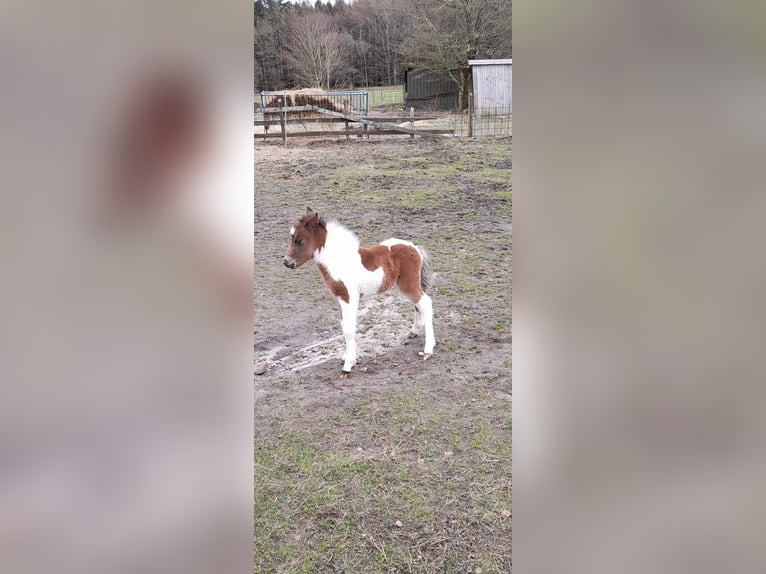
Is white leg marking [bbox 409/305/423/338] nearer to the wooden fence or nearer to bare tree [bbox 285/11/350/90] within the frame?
the wooden fence

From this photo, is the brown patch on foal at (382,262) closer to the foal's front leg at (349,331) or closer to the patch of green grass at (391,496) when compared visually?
the foal's front leg at (349,331)

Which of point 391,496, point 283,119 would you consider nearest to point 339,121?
point 283,119

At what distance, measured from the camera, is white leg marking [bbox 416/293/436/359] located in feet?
4.66

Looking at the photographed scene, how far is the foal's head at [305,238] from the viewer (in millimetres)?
1293

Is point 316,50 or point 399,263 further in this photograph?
point 399,263

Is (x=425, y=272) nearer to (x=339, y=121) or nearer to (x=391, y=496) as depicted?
(x=339, y=121)

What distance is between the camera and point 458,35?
1.19 metres

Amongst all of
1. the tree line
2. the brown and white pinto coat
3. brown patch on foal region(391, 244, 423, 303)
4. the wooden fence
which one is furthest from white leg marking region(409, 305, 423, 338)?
the tree line

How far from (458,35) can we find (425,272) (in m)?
0.53
